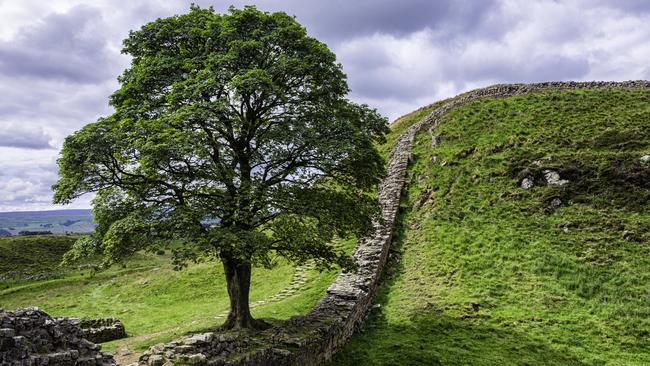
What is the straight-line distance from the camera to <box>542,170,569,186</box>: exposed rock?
Answer: 33.6 metres

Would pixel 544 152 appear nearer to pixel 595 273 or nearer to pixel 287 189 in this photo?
pixel 595 273

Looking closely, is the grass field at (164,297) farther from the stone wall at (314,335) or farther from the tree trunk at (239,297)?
the stone wall at (314,335)

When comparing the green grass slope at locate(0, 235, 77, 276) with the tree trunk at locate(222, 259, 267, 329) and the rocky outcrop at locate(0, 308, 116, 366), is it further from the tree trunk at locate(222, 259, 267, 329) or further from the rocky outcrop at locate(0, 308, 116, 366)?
the rocky outcrop at locate(0, 308, 116, 366)

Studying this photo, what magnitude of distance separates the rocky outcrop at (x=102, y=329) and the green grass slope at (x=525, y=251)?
12.8 metres

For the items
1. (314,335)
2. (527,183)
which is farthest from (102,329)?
(527,183)

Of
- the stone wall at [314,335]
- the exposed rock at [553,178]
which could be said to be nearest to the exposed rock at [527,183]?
the exposed rock at [553,178]

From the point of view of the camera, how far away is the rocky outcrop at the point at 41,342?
32.8ft

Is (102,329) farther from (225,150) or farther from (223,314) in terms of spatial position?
(225,150)

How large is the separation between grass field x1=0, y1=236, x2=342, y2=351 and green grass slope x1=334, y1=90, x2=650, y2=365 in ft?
21.6

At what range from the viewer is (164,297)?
34.7 m

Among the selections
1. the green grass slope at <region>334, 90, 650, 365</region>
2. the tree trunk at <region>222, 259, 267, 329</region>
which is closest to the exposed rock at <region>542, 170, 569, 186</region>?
the green grass slope at <region>334, 90, 650, 365</region>

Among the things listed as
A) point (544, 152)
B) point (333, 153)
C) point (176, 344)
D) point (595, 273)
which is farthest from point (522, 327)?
point (544, 152)

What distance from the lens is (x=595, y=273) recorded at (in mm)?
24812

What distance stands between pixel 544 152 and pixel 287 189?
94.4ft
